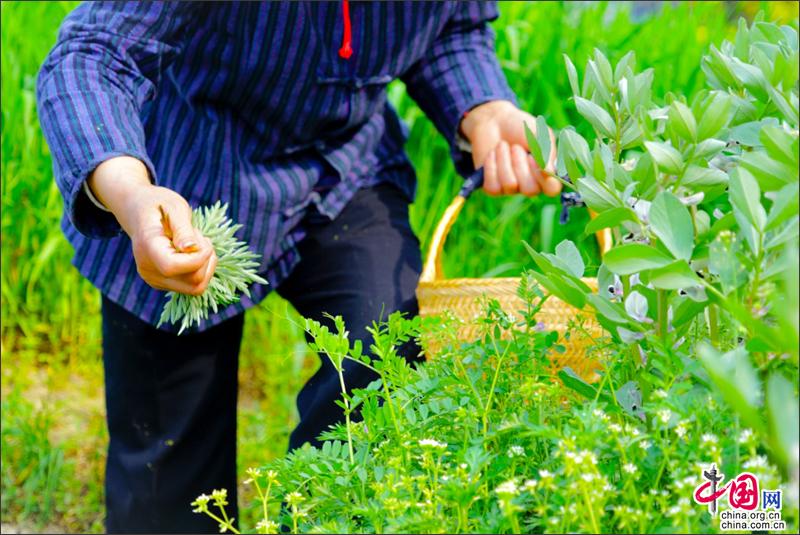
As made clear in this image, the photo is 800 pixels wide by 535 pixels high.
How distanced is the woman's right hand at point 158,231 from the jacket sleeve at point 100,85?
5 centimetres

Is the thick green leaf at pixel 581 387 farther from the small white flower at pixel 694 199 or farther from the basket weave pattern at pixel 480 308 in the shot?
the basket weave pattern at pixel 480 308

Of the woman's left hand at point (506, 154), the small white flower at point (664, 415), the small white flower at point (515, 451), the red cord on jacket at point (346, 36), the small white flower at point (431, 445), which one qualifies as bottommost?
the small white flower at point (515, 451)

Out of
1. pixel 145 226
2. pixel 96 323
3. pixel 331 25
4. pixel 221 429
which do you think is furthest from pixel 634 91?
pixel 96 323

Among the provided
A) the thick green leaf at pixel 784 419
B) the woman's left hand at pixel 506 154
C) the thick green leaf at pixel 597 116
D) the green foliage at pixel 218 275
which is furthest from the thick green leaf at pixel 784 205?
the woman's left hand at pixel 506 154

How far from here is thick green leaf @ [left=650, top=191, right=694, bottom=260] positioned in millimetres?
622

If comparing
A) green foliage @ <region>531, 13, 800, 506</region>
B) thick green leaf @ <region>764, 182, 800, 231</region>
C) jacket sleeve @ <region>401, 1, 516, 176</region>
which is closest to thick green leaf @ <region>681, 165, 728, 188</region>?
green foliage @ <region>531, 13, 800, 506</region>

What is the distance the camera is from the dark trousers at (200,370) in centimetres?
157

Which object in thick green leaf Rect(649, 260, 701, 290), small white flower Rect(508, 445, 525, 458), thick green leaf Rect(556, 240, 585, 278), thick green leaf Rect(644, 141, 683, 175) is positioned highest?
thick green leaf Rect(644, 141, 683, 175)

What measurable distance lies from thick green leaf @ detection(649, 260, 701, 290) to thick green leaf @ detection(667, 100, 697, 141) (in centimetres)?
10

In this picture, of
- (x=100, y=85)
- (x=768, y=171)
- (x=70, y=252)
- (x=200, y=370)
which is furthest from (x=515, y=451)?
(x=70, y=252)

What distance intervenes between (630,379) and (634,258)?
168 mm

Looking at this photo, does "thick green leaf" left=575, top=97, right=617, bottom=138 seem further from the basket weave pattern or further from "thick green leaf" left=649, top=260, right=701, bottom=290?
the basket weave pattern

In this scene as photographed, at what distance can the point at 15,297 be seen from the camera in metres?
2.71

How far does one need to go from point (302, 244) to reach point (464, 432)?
942 mm
